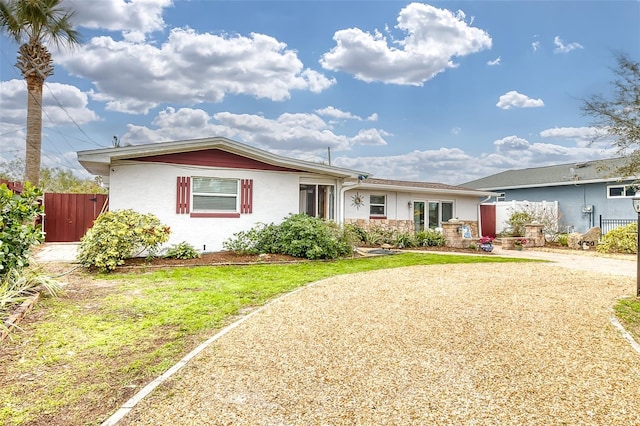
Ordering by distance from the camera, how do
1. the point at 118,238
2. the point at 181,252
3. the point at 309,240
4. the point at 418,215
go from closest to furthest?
1. the point at 118,238
2. the point at 181,252
3. the point at 309,240
4. the point at 418,215

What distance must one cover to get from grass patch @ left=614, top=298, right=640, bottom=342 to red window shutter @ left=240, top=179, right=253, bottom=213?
9.05 metres

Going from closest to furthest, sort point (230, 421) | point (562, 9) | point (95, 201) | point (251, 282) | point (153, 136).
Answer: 1. point (230, 421)
2. point (251, 282)
3. point (562, 9)
4. point (95, 201)
5. point (153, 136)

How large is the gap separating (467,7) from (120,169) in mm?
12524

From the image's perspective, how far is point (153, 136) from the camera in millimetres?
20797

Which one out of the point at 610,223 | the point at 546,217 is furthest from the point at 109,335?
the point at 610,223

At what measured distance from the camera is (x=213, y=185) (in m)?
11.3

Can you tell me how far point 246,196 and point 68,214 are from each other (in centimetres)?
860

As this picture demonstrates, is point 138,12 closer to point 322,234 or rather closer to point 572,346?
point 322,234

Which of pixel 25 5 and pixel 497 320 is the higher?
pixel 25 5

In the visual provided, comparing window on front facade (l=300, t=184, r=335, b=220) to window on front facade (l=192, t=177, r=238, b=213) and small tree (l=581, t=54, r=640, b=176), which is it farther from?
small tree (l=581, t=54, r=640, b=176)

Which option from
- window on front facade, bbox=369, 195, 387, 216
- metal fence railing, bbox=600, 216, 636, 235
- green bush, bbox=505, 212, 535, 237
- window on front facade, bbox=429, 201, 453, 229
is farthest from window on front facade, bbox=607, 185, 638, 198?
window on front facade, bbox=369, 195, 387, 216

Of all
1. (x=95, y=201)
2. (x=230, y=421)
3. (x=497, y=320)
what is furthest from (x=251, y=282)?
(x=95, y=201)

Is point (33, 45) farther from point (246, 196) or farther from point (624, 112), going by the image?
point (624, 112)

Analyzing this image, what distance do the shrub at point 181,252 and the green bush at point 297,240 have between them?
3.54ft
